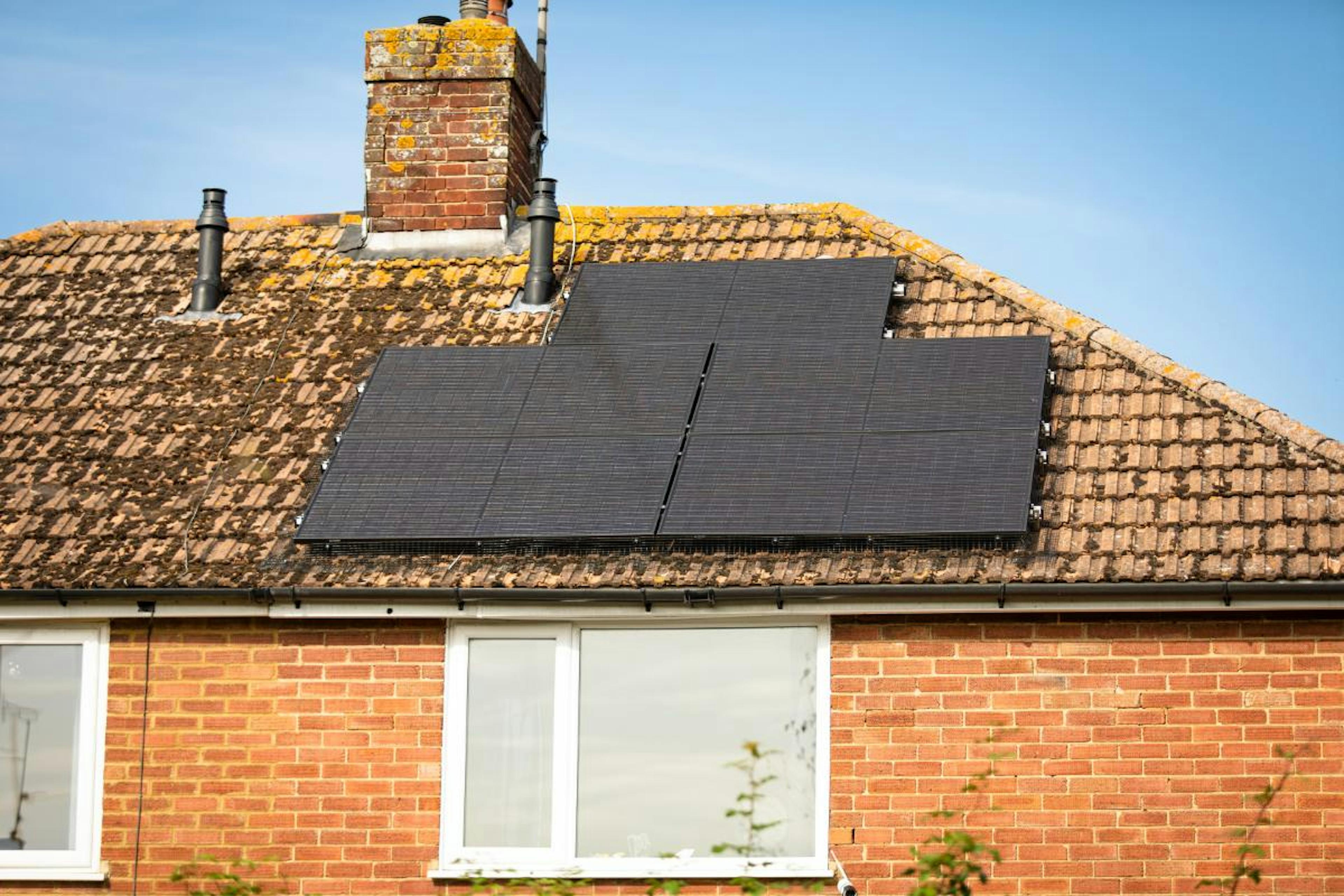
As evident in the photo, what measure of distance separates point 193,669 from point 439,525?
1.78m

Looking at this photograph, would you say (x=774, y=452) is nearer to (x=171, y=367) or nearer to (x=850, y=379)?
(x=850, y=379)

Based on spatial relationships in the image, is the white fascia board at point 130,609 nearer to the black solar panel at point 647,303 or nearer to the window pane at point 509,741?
the window pane at point 509,741

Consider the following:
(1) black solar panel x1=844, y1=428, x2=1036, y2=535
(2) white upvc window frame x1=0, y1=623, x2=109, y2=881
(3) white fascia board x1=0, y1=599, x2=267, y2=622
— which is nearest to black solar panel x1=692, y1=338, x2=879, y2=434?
(1) black solar panel x1=844, y1=428, x2=1036, y2=535

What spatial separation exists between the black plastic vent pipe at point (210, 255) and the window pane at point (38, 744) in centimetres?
361

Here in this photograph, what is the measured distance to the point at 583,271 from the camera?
568 inches

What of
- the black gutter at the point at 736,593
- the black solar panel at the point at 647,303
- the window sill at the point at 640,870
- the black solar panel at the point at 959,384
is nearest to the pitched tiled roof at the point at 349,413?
the black gutter at the point at 736,593

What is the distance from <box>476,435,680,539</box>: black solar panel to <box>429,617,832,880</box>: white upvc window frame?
0.59 meters

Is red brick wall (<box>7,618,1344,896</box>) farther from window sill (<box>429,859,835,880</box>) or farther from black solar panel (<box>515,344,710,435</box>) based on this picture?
black solar panel (<box>515,344,710,435</box>)

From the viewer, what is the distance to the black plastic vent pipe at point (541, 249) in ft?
47.0

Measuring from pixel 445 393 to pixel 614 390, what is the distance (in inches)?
46.7

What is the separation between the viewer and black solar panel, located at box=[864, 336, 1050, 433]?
1206cm

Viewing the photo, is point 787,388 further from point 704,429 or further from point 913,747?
point 913,747

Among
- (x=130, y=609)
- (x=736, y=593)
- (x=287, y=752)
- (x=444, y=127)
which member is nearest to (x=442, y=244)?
(x=444, y=127)

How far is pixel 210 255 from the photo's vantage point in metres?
14.9
